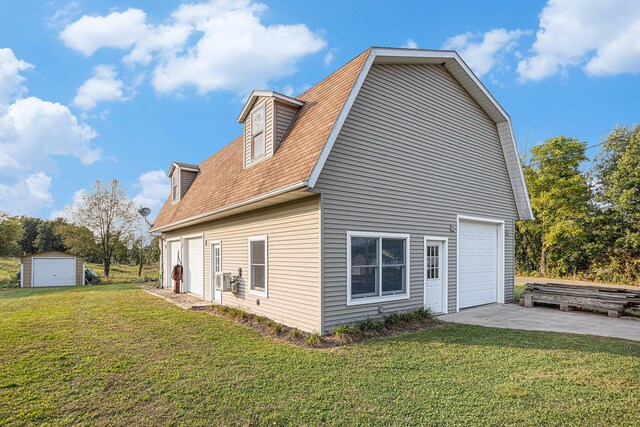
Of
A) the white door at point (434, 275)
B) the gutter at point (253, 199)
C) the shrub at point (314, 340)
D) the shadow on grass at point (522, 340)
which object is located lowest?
the shadow on grass at point (522, 340)

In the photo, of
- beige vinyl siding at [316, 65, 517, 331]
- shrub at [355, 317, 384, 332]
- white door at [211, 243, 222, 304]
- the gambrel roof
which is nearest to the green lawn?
shrub at [355, 317, 384, 332]

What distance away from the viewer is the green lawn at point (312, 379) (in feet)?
12.0

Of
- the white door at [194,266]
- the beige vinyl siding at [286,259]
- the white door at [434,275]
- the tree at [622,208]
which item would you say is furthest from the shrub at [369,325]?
the tree at [622,208]

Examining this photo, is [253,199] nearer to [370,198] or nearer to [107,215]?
[370,198]

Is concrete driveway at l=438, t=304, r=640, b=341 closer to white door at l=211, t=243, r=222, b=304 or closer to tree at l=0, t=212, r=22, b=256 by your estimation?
white door at l=211, t=243, r=222, b=304

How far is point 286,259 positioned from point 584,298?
819 cm

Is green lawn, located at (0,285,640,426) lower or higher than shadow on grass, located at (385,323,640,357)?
higher

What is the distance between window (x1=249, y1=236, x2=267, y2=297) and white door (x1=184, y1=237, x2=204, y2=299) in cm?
405

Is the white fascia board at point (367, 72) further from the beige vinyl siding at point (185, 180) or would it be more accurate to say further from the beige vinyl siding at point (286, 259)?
the beige vinyl siding at point (185, 180)

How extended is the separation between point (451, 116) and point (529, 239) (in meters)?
16.6

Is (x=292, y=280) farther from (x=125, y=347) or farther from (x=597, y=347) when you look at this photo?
(x=597, y=347)

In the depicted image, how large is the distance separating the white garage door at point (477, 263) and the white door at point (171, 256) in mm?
11210

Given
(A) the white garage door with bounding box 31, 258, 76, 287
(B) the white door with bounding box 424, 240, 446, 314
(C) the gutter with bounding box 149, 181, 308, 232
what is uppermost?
(C) the gutter with bounding box 149, 181, 308, 232

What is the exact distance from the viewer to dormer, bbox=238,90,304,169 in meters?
8.36
